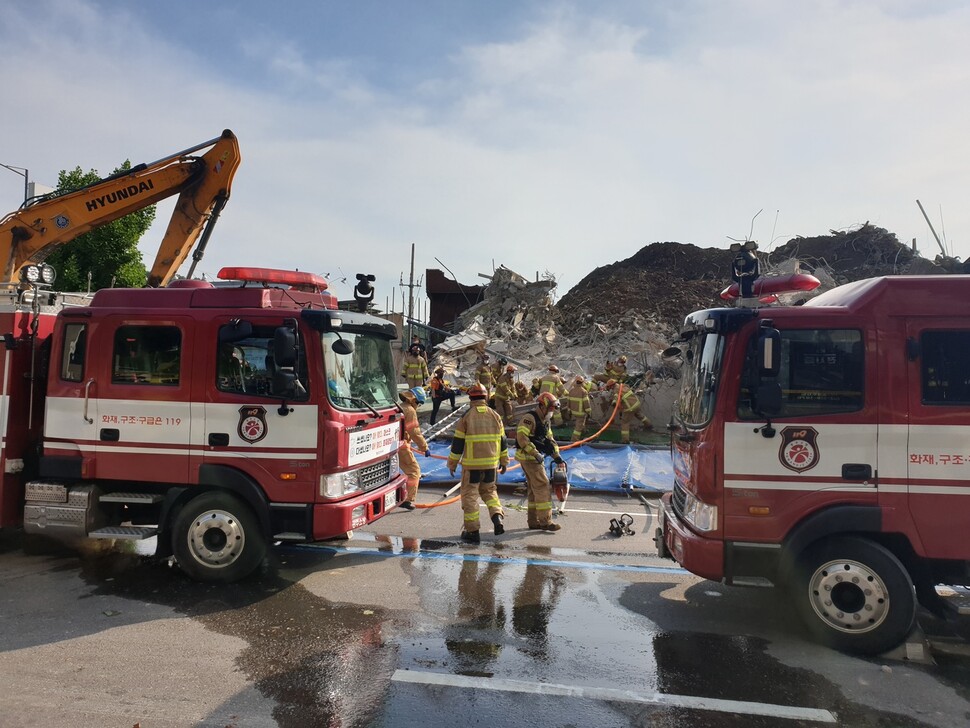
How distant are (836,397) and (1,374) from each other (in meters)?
7.10

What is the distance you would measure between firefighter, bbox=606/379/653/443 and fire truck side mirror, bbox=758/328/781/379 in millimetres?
9277

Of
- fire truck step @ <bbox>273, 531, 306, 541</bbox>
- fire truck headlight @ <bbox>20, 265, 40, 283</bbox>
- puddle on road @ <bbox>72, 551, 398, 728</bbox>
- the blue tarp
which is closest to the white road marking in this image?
puddle on road @ <bbox>72, 551, 398, 728</bbox>

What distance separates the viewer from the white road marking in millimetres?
3562

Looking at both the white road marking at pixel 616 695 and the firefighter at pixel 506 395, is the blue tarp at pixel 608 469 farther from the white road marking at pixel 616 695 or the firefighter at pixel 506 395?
the white road marking at pixel 616 695

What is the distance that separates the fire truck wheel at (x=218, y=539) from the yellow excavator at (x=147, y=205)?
14.9ft

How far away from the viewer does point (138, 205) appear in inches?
344

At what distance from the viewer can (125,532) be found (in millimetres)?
5527

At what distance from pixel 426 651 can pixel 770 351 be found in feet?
10.2

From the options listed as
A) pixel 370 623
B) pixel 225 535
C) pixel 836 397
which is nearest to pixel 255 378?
pixel 225 535

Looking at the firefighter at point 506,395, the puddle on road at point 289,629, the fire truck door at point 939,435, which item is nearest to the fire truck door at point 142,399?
the puddle on road at point 289,629

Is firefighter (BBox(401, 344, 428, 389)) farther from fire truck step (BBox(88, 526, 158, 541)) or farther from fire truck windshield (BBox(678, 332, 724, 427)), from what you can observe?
fire truck windshield (BBox(678, 332, 724, 427))

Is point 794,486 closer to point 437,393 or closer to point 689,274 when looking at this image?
point 437,393

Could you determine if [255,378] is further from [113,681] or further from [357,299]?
[113,681]

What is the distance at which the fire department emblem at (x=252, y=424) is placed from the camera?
536 cm
